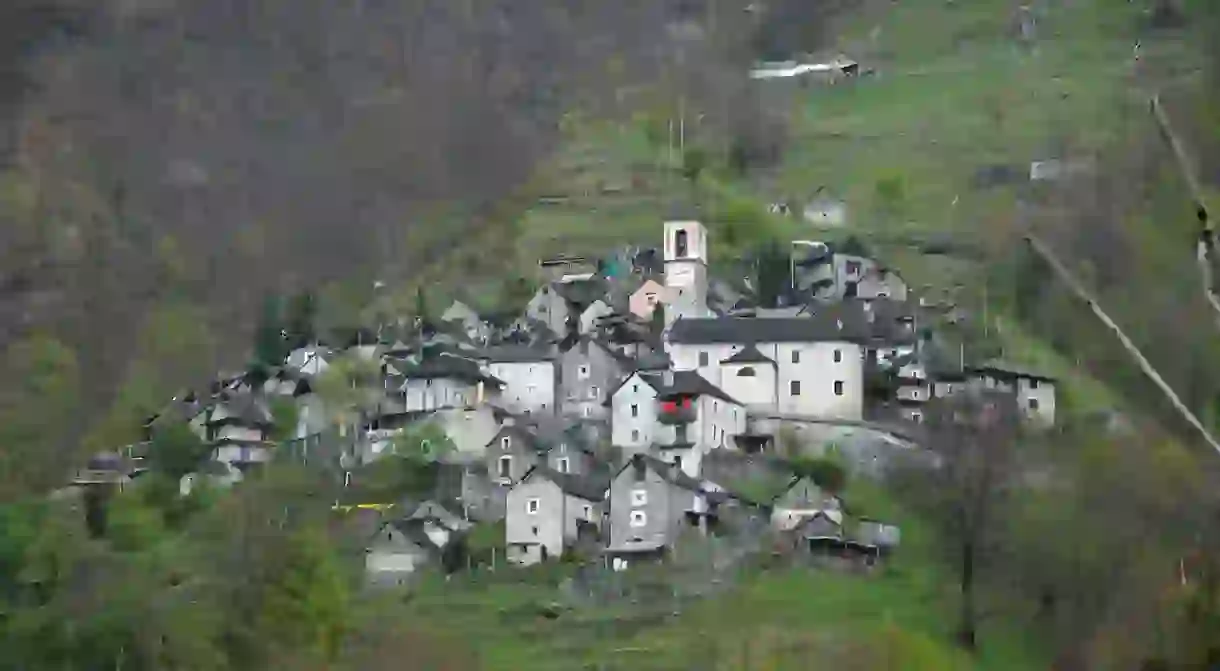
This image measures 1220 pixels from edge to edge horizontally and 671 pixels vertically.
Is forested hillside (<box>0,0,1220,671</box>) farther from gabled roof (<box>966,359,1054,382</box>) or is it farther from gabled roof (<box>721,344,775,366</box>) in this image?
gabled roof (<box>721,344,775,366</box>)

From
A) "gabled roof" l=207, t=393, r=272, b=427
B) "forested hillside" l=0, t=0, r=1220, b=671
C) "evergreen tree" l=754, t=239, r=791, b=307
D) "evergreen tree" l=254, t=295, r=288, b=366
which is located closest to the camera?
"forested hillside" l=0, t=0, r=1220, b=671

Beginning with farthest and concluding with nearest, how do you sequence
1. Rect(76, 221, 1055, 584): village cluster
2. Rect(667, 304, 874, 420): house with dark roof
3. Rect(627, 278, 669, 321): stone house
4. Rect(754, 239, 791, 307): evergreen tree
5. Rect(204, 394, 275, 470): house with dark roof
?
Rect(754, 239, 791, 307): evergreen tree
Rect(627, 278, 669, 321): stone house
Rect(204, 394, 275, 470): house with dark roof
Rect(667, 304, 874, 420): house with dark roof
Rect(76, 221, 1055, 584): village cluster

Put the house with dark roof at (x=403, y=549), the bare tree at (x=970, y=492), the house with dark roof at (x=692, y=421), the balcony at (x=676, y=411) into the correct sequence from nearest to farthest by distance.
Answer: the bare tree at (x=970, y=492) < the house with dark roof at (x=403, y=549) < the house with dark roof at (x=692, y=421) < the balcony at (x=676, y=411)

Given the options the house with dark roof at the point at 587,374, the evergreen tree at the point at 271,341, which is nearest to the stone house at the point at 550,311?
the house with dark roof at the point at 587,374

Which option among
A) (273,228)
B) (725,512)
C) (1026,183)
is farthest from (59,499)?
(1026,183)

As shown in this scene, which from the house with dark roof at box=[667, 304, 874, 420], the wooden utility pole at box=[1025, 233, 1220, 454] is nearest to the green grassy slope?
the wooden utility pole at box=[1025, 233, 1220, 454]

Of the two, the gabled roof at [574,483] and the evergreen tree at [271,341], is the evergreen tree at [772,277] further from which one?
the gabled roof at [574,483]
